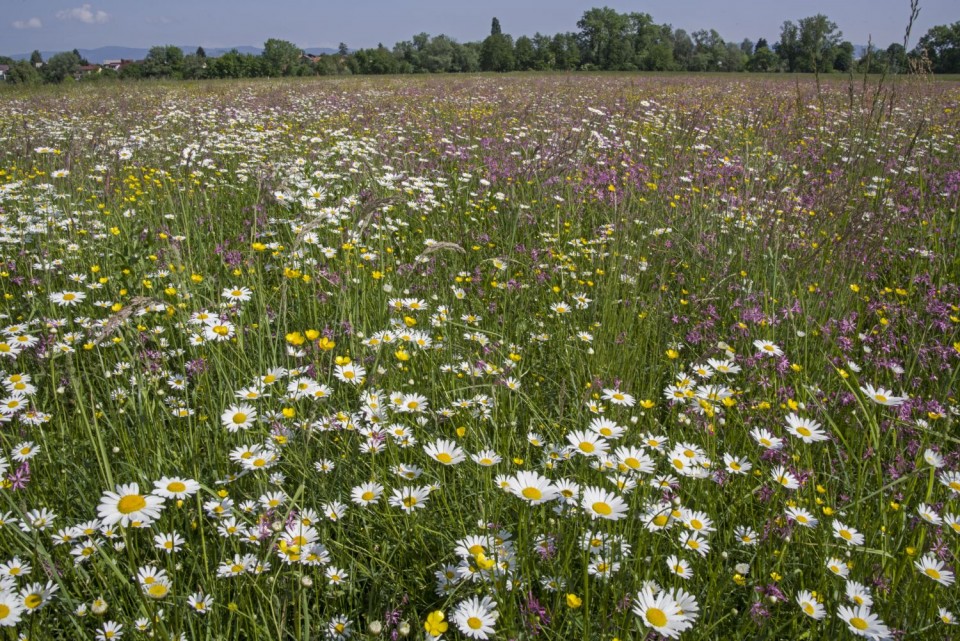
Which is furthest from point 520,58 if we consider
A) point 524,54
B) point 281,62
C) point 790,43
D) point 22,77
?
point 790,43

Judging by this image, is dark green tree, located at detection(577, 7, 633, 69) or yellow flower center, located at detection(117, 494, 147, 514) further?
dark green tree, located at detection(577, 7, 633, 69)

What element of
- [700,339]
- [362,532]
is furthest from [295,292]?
[700,339]

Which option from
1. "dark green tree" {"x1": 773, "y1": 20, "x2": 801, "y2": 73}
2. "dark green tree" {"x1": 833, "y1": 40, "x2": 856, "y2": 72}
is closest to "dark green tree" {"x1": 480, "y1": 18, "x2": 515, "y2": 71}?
"dark green tree" {"x1": 833, "y1": 40, "x2": 856, "y2": 72}

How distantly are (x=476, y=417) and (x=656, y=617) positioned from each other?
3.27ft

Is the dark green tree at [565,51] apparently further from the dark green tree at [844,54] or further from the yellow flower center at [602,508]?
the yellow flower center at [602,508]

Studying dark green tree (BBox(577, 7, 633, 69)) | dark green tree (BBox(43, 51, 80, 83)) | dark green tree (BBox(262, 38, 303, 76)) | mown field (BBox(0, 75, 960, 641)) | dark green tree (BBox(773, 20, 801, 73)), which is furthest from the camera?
dark green tree (BBox(577, 7, 633, 69))

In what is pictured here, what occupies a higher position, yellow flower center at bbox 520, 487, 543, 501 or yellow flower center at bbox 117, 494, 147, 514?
yellow flower center at bbox 117, 494, 147, 514

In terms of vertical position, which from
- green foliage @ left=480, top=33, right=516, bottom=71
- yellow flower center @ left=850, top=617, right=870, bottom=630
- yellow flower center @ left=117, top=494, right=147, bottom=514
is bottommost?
yellow flower center @ left=850, top=617, right=870, bottom=630

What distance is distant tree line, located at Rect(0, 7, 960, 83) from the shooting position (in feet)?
65.9

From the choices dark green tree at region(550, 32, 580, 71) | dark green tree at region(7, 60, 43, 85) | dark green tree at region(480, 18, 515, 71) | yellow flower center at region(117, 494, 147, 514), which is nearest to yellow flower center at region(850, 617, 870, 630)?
yellow flower center at region(117, 494, 147, 514)

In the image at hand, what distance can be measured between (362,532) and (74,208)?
341cm

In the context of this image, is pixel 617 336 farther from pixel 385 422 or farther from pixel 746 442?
pixel 385 422

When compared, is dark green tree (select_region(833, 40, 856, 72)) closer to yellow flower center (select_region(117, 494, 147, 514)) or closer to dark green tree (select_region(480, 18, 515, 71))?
yellow flower center (select_region(117, 494, 147, 514))

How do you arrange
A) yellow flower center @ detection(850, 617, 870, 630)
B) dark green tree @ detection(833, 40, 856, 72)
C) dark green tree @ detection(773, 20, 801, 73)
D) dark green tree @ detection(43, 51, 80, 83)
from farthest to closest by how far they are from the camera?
dark green tree @ detection(43, 51, 80, 83) → dark green tree @ detection(833, 40, 856, 72) → dark green tree @ detection(773, 20, 801, 73) → yellow flower center @ detection(850, 617, 870, 630)
